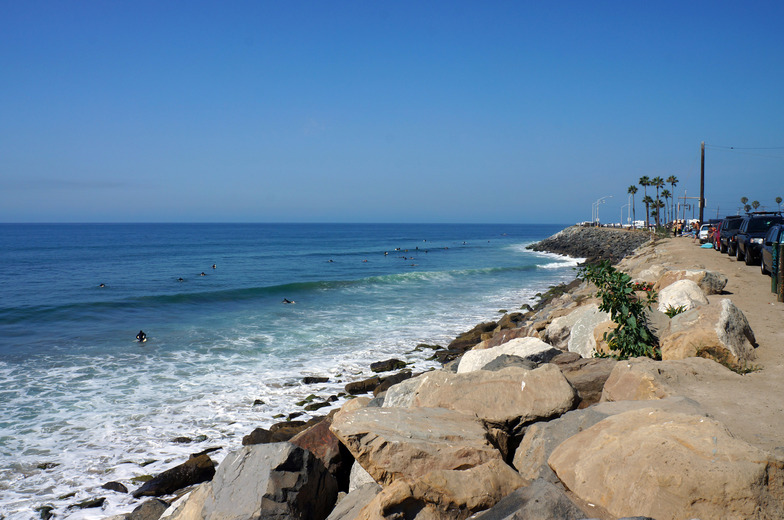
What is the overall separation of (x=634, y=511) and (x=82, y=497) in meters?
8.42

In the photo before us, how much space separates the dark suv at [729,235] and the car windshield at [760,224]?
1.49m

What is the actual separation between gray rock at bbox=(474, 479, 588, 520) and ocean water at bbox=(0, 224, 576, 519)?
673 cm

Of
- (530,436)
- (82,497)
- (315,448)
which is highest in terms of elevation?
(530,436)

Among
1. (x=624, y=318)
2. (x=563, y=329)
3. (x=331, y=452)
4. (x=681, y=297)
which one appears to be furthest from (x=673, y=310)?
(x=331, y=452)

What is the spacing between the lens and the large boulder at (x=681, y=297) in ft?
33.5

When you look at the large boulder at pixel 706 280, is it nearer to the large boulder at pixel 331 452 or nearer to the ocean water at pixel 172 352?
the ocean water at pixel 172 352

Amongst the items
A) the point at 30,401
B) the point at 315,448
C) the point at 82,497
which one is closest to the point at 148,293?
the point at 30,401

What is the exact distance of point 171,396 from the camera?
1299 centimetres

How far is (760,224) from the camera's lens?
21.4m

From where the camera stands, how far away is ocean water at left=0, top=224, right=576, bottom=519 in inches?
383

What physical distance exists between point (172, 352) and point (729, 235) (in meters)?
25.4

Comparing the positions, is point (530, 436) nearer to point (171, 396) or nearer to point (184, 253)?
point (171, 396)

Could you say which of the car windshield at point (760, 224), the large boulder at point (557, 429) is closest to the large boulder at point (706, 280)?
the large boulder at point (557, 429)

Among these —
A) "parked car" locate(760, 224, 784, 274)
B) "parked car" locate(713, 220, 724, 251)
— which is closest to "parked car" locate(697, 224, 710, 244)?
"parked car" locate(713, 220, 724, 251)
